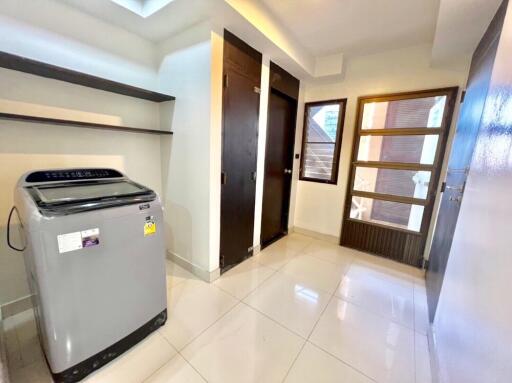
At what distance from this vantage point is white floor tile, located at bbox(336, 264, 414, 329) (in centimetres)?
185

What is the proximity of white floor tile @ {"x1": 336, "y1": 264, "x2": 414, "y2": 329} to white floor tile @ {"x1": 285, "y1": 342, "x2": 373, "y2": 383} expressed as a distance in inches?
27.8

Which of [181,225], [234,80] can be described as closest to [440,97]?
[234,80]

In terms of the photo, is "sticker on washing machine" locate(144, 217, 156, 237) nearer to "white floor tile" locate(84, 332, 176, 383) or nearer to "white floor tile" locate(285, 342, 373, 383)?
"white floor tile" locate(84, 332, 176, 383)

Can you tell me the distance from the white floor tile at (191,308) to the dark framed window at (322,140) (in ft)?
7.01

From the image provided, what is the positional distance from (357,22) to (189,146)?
2.01 metres

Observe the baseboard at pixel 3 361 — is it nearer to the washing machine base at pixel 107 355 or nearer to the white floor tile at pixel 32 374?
the white floor tile at pixel 32 374

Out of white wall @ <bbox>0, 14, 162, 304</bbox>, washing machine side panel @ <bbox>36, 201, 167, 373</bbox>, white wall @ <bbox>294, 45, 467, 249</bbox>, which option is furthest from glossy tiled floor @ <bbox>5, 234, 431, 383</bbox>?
white wall @ <bbox>0, 14, 162, 304</bbox>

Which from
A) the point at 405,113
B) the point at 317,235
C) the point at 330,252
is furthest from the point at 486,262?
the point at 317,235

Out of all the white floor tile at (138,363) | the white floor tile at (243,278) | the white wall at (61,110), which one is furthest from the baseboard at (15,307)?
the white floor tile at (243,278)

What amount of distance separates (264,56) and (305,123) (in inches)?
48.1

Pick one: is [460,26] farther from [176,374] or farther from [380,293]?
[176,374]

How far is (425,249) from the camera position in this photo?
100 inches

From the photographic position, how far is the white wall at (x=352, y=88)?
2.35m

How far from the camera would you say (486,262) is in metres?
0.91
